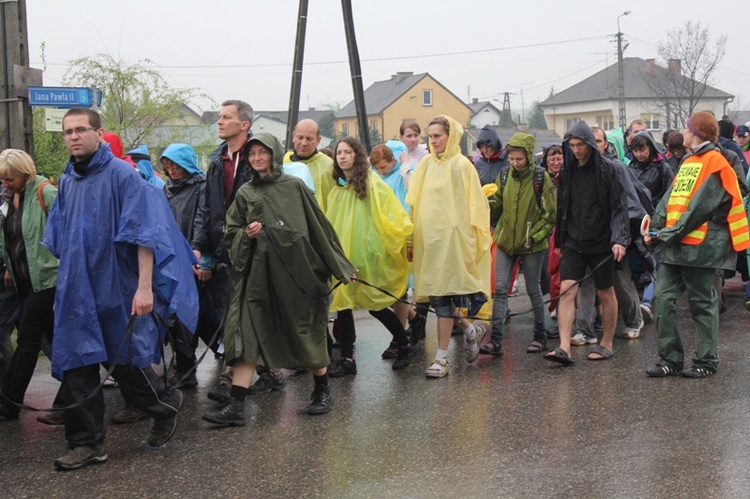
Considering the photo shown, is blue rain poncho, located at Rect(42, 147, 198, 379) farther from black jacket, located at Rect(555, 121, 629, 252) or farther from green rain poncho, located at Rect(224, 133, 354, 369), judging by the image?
black jacket, located at Rect(555, 121, 629, 252)

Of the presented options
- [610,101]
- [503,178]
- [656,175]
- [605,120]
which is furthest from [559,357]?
[605,120]

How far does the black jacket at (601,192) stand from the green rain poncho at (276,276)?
8.14ft

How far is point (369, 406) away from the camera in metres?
6.41

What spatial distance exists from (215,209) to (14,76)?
356 centimetres

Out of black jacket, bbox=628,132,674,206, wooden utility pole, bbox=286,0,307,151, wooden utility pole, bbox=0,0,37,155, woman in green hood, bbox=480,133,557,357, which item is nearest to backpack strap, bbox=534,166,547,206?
woman in green hood, bbox=480,133,557,357

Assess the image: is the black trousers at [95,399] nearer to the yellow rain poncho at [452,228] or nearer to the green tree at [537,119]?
the yellow rain poncho at [452,228]

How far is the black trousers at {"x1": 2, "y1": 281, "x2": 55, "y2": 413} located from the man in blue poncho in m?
0.78

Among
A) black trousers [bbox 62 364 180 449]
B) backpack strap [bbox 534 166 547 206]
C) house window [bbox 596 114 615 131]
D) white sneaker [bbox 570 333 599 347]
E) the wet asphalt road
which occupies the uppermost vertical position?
house window [bbox 596 114 615 131]

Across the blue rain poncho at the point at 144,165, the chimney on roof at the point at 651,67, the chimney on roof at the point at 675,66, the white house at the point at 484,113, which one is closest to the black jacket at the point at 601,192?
the blue rain poncho at the point at 144,165

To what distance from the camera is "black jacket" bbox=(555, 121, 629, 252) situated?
7.41 m

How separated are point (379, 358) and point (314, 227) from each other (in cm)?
239

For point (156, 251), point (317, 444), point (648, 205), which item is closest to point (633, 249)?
point (648, 205)

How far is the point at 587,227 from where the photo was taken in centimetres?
754

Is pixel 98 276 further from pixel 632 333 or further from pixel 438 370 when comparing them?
pixel 632 333
